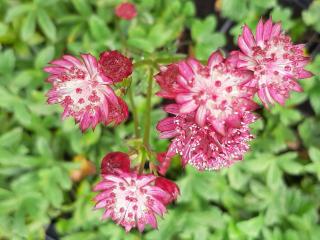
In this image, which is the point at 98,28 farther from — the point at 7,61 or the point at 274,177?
the point at 274,177

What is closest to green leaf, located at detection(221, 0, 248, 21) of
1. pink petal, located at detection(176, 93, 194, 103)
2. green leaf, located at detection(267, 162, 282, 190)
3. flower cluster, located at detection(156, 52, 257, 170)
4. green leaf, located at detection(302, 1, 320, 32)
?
green leaf, located at detection(302, 1, 320, 32)

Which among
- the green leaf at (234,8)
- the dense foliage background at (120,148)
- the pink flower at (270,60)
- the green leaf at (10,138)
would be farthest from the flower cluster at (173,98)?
the green leaf at (234,8)

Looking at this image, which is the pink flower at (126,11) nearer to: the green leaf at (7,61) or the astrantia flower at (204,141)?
the green leaf at (7,61)

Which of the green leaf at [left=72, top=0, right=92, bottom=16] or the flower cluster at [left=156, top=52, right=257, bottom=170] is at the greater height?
the green leaf at [left=72, top=0, right=92, bottom=16]

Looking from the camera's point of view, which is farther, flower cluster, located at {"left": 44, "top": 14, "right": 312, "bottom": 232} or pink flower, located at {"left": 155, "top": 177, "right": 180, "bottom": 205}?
pink flower, located at {"left": 155, "top": 177, "right": 180, "bottom": 205}

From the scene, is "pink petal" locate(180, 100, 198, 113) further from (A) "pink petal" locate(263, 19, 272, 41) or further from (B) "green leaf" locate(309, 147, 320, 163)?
(B) "green leaf" locate(309, 147, 320, 163)

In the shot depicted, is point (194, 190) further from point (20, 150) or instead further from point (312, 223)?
point (20, 150)

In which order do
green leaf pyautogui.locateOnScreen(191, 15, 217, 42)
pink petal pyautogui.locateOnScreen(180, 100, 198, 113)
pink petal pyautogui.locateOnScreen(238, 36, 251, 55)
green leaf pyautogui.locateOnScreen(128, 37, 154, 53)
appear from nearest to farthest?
1. pink petal pyautogui.locateOnScreen(180, 100, 198, 113)
2. pink petal pyautogui.locateOnScreen(238, 36, 251, 55)
3. green leaf pyautogui.locateOnScreen(128, 37, 154, 53)
4. green leaf pyautogui.locateOnScreen(191, 15, 217, 42)
